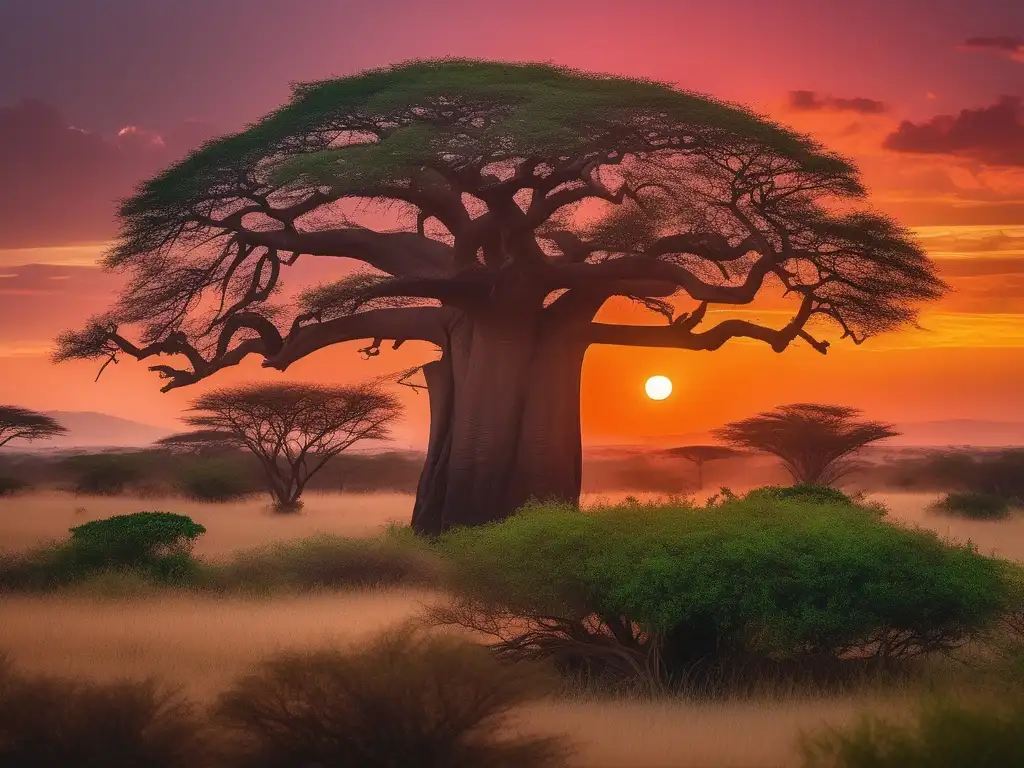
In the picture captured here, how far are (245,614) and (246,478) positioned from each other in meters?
31.4

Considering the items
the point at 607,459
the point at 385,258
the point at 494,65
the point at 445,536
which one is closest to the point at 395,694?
the point at 445,536

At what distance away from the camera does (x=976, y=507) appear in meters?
38.3

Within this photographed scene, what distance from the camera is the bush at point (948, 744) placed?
22.4ft

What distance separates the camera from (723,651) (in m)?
11.6

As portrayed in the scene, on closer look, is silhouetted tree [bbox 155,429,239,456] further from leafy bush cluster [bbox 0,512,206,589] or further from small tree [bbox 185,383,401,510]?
leafy bush cluster [bbox 0,512,206,589]

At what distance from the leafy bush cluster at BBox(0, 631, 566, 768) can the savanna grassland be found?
0.60 meters

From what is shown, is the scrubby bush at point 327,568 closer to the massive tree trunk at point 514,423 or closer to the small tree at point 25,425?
the massive tree trunk at point 514,423

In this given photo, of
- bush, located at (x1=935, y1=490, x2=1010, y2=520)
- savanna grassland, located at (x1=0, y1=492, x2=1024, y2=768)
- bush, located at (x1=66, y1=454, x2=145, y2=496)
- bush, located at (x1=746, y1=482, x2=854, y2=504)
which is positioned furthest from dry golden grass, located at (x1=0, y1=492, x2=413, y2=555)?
bush, located at (x1=935, y1=490, x2=1010, y2=520)

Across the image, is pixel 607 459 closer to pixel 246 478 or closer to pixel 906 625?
pixel 246 478

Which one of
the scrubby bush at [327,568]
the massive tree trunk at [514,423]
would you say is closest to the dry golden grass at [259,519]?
the massive tree trunk at [514,423]

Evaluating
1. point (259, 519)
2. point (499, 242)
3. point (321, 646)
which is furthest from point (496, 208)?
point (259, 519)

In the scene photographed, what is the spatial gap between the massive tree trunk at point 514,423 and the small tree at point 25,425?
29495mm

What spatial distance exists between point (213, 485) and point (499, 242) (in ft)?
86.2

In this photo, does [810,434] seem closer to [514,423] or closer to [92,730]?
[514,423]
